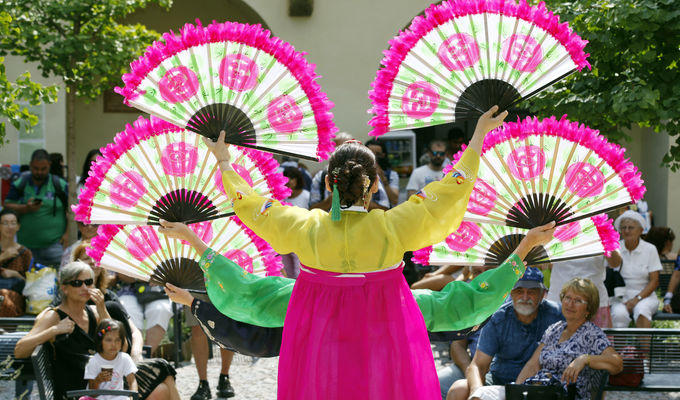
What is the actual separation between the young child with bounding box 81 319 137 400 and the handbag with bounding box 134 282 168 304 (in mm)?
2018

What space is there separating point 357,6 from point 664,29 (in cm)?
748

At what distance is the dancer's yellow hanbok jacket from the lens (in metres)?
3.46

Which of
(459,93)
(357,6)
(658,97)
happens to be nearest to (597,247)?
(459,93)

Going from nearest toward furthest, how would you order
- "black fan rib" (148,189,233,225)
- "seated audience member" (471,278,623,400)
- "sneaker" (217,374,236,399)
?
"black fan rib" (148,189,233,225) < "seated audience member" (471,278,623,400) < "sneaker" (217,374,236,399)

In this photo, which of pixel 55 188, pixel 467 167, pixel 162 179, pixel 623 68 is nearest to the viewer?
pixel 467 167

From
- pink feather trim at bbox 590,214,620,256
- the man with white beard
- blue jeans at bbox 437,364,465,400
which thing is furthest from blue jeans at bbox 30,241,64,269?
pink feather trim at bbox 590,214,620,256

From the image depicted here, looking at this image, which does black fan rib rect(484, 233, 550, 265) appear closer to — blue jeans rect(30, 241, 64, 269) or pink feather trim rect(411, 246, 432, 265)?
pink feather trim rect(411, 246, 432, 265)

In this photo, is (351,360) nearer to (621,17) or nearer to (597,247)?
(597,247)

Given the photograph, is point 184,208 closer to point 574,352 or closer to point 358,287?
point 358,287

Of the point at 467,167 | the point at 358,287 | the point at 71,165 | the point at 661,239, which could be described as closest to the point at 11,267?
the point at 71,165

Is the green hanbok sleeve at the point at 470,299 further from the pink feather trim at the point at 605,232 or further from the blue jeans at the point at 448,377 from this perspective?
the blue jeans at the point at 448,377

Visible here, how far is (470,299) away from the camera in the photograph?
12.2 ft

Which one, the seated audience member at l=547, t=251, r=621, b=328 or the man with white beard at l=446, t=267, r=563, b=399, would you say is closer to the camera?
the man with white beard at l=446, t=267, r=563, b=399

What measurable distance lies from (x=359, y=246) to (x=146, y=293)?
489 cm
